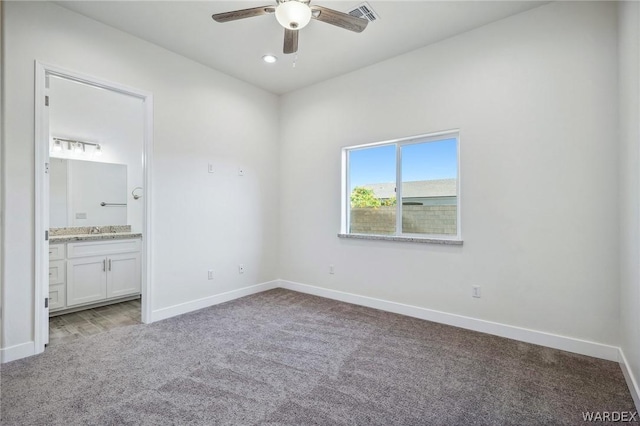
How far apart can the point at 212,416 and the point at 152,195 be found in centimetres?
232

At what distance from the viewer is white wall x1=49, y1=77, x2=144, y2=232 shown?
3924 mm

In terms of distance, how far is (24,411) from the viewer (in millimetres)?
1726

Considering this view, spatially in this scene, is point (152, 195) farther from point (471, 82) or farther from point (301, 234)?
point (471, 82)

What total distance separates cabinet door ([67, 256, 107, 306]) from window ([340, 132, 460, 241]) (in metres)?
3.13

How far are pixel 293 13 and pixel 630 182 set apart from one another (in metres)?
2.55

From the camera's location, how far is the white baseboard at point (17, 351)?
228 cm

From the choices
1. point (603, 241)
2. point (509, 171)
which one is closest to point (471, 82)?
point (509, 171)

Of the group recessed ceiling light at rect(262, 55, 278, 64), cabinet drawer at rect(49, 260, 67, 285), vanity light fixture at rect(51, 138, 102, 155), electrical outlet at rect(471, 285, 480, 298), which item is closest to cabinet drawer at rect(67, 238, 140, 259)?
cabinet drawer at rect(49, 260, 67, 285)

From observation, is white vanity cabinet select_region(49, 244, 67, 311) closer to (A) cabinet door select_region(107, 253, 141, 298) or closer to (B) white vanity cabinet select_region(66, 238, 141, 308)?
(B) white vanity cabinet select_region(66, 238, 141, 308)

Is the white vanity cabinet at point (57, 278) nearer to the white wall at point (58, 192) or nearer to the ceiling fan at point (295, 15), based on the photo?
the white wall at point (58, 192)

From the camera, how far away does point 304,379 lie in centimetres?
207

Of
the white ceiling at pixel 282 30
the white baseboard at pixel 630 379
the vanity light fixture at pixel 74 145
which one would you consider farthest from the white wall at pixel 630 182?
the vanity light fixture at pixel 74 145

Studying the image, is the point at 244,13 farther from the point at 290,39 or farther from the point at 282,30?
the point at 282,30

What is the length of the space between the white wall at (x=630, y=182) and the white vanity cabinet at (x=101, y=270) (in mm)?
4994
